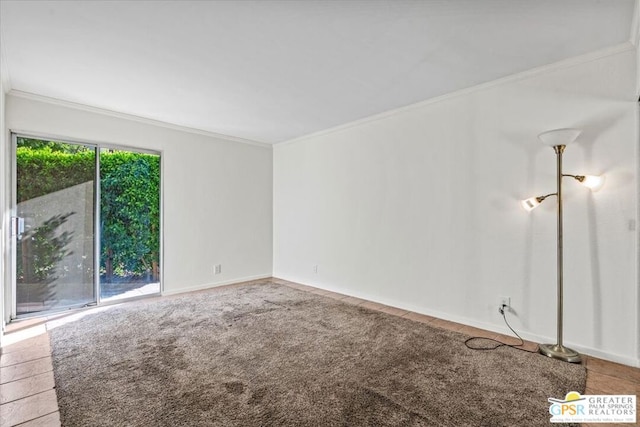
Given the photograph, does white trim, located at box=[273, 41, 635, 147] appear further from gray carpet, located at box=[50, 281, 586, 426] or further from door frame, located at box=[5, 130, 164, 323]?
door frame, located at box=[5, 130, 164, 323]

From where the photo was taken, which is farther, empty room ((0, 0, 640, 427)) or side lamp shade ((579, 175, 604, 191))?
side lamp shade ((579, 175, 604, 191))

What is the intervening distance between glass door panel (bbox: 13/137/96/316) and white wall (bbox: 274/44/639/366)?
3081mm

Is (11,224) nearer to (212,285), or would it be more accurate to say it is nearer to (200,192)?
(200,192)

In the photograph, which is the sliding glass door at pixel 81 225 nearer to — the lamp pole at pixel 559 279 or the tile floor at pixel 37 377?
the tile floor at pixel 37 377

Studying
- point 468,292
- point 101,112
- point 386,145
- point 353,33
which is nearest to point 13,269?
point 101,112

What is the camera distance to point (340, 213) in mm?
4578

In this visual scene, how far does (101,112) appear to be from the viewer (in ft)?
12.6

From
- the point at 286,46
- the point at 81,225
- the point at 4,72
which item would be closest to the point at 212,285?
the point at 81,225

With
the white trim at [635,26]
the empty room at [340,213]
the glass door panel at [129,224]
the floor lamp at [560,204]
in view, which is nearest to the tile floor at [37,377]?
the empty room at [340,213]

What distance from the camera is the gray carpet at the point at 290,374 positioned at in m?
1.79

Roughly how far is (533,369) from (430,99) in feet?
8.95

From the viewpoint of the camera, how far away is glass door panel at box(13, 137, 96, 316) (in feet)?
11.2

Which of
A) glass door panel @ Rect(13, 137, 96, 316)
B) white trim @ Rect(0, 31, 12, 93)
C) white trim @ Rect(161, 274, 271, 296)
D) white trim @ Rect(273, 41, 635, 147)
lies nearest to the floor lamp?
white trim @ Rect(273, 41, 635, 147)

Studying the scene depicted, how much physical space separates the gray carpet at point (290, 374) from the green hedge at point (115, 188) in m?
0.99
